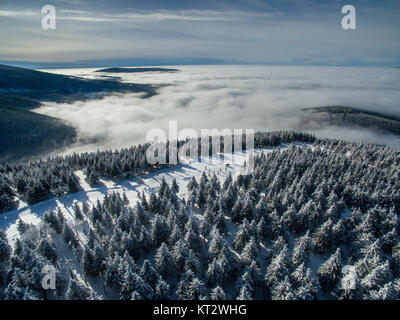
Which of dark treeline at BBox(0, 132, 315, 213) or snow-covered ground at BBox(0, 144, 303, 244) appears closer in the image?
snow-covered ground at BBox(0, 144, 303, 244)

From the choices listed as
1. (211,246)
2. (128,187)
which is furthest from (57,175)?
(211,246)

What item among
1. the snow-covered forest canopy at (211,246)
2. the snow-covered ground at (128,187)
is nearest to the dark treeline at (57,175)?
the snow-covered forest canopy at (211,246)

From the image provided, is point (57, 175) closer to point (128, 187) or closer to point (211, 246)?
point (128, 187)

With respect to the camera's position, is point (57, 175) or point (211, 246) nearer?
point (211, 246)

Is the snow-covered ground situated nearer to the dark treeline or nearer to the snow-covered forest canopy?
the dark treeline

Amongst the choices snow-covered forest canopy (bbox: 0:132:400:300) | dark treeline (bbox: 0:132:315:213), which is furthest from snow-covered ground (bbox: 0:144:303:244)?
snow-covered forest canopy (bbox: 0:132:400:300)

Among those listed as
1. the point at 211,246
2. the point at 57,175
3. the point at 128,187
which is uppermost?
the point at 57,175

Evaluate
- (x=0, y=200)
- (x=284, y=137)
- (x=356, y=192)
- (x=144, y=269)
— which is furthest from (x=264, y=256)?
(x=284, y=137)
